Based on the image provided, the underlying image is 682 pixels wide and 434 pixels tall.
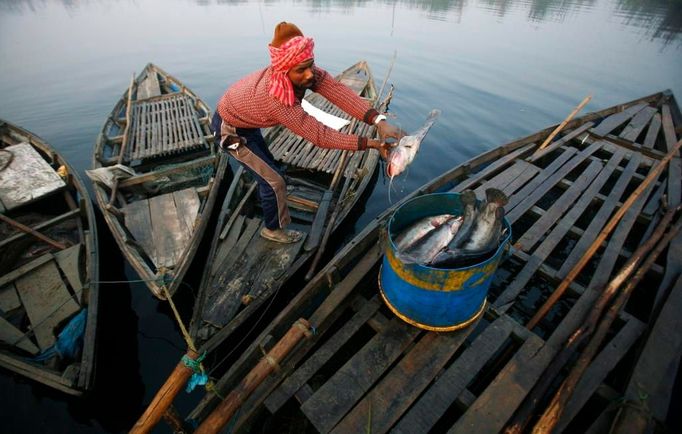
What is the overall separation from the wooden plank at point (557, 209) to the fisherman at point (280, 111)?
247 cm

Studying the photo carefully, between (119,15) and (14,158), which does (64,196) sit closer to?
(14,158)

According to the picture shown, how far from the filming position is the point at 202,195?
5.53 m

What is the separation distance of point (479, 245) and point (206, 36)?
26.1 meters

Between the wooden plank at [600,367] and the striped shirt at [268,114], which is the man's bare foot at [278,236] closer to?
the striped shirt at [268,114]

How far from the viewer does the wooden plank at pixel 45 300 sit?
11.8ft

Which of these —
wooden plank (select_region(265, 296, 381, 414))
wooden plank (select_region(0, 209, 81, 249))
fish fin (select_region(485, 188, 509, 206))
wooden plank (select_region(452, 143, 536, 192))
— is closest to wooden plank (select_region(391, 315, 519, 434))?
wooden plank (select_region(265, 296, 381, 414))

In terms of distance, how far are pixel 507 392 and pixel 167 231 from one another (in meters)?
4.93

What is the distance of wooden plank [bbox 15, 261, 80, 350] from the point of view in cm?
360

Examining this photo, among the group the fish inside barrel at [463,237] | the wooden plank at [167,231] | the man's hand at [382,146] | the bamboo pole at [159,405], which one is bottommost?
the wooden plank at [167,231]

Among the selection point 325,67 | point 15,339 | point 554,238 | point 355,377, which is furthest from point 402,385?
point 325,67

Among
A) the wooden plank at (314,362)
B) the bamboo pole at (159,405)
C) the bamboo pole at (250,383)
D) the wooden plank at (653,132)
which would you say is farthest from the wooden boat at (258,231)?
the wooden plank at (653,132)

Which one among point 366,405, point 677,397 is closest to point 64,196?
point 366,405

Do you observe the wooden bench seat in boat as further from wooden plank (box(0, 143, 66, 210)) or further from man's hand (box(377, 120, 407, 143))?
man's hand (box(377, 120, 407, 143))

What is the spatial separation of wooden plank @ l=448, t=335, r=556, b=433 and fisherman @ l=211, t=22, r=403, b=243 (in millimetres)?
2392
